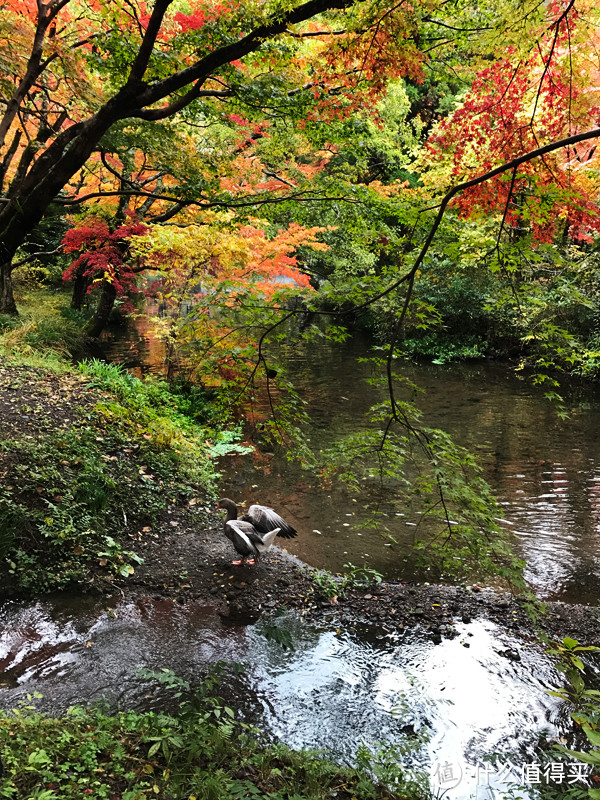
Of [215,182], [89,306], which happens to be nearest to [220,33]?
[215,182]

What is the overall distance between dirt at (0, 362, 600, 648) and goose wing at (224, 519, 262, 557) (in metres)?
0.32

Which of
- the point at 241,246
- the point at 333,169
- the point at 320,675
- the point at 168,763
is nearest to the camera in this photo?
the point at 168,763

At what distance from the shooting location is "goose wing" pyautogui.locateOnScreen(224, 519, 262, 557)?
504 centimetres

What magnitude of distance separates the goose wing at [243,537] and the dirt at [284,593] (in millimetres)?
318

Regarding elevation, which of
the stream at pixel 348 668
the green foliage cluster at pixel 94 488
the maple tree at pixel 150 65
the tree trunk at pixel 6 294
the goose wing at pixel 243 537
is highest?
the maple tree at pixel 150 65

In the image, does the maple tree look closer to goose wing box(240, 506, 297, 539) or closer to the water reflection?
goose wing box(240, 506, 297, 539)

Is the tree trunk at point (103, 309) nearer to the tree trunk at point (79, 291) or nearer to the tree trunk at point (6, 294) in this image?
the tree trunk at point (6, 294)

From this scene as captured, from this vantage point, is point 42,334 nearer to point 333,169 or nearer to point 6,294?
point 6,294

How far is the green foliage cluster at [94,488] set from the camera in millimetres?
4492

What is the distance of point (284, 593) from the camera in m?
4.98

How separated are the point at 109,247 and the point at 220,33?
7897 mm

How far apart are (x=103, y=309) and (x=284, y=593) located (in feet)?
36.1

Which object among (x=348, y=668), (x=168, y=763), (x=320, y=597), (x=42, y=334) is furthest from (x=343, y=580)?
(x=42, y=334)

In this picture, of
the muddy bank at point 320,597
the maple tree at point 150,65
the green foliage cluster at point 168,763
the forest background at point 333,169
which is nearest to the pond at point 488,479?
the muddy bank at point 320,597
